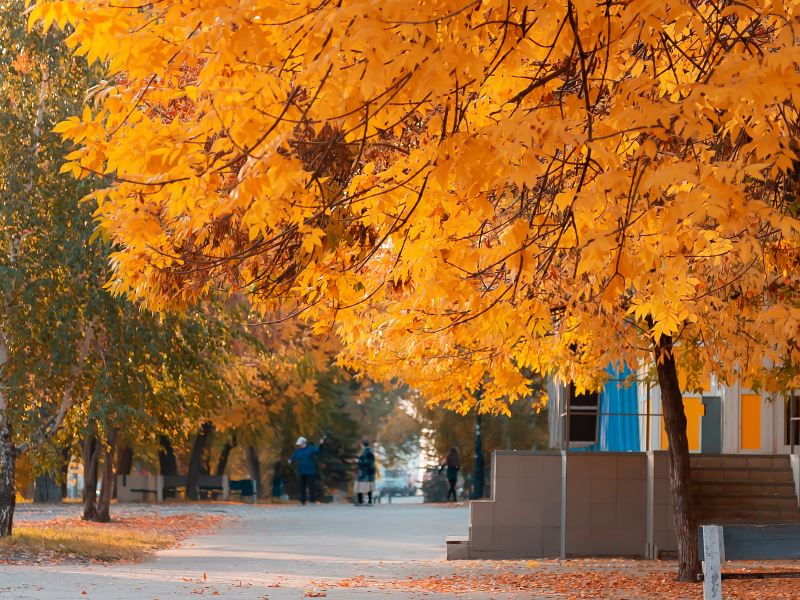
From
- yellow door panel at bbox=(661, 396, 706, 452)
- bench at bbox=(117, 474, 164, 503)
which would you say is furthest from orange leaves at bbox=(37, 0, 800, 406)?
bench at bbox=(117, 474, 164, 503)

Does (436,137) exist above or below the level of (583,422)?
above

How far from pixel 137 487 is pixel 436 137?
112 feet

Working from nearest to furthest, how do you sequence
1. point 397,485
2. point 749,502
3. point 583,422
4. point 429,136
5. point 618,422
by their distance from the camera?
point 429,136
point 749,502
point 583,422
point 618,422
point 397,485

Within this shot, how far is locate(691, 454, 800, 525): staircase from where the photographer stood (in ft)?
65.6

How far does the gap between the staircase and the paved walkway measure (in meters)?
4.14

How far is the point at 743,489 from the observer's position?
20875mm

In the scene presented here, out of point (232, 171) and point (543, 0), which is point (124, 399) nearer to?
point (232, 171)

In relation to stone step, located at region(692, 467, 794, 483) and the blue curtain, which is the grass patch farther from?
the blue curtain

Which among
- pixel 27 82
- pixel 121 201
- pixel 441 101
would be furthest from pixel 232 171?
pixel 27 82

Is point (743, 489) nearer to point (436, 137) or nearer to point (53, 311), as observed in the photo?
point (53, 311)

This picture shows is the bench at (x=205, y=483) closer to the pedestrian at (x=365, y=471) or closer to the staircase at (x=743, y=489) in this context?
the pedestrian at (x=365, y=471)

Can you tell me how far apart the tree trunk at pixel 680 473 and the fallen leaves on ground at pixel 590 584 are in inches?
12.1

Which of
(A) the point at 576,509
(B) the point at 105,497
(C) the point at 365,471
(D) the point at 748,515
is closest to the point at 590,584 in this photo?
(A) the point at 576,509

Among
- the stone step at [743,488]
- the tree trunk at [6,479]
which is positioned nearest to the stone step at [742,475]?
the stone step at [743,488]
